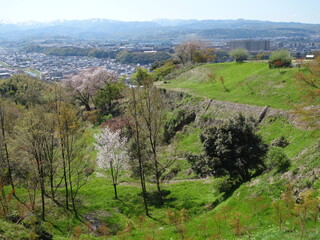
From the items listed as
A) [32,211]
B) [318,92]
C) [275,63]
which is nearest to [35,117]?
[32,211]

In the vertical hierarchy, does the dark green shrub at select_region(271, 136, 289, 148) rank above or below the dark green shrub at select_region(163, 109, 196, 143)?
above

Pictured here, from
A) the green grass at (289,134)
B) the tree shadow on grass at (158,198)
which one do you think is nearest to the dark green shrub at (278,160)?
the green grass at (289,134)

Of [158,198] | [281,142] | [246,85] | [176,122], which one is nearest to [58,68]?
[176,122]

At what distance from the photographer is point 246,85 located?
36.2 meters

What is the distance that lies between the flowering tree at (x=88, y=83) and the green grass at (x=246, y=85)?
10450mm

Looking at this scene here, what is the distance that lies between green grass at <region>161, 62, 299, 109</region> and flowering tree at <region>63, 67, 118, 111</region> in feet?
34.3

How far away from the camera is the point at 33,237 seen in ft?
37.1

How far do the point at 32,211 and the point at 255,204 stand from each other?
13.4 meters

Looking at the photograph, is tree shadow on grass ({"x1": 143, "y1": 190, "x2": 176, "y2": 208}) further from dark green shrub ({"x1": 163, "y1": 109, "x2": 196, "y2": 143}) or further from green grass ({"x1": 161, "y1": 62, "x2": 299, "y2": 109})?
green grass ({"x1": 161, "y1": 62, "x2": 299, "y2": 109})

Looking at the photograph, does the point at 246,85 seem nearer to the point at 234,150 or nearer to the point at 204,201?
the point at 234,150

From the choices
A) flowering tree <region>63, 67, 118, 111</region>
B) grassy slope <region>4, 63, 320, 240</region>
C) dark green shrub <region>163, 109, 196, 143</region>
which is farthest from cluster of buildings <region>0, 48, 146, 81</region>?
grassy slope <region>4, 63, 320, 240</region>

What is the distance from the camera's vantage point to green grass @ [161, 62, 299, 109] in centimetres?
2978

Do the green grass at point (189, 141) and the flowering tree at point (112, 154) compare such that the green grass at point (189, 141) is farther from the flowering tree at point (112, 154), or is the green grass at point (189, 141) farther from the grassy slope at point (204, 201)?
the flowering tree at point (112, 154)

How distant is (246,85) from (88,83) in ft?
85.9
